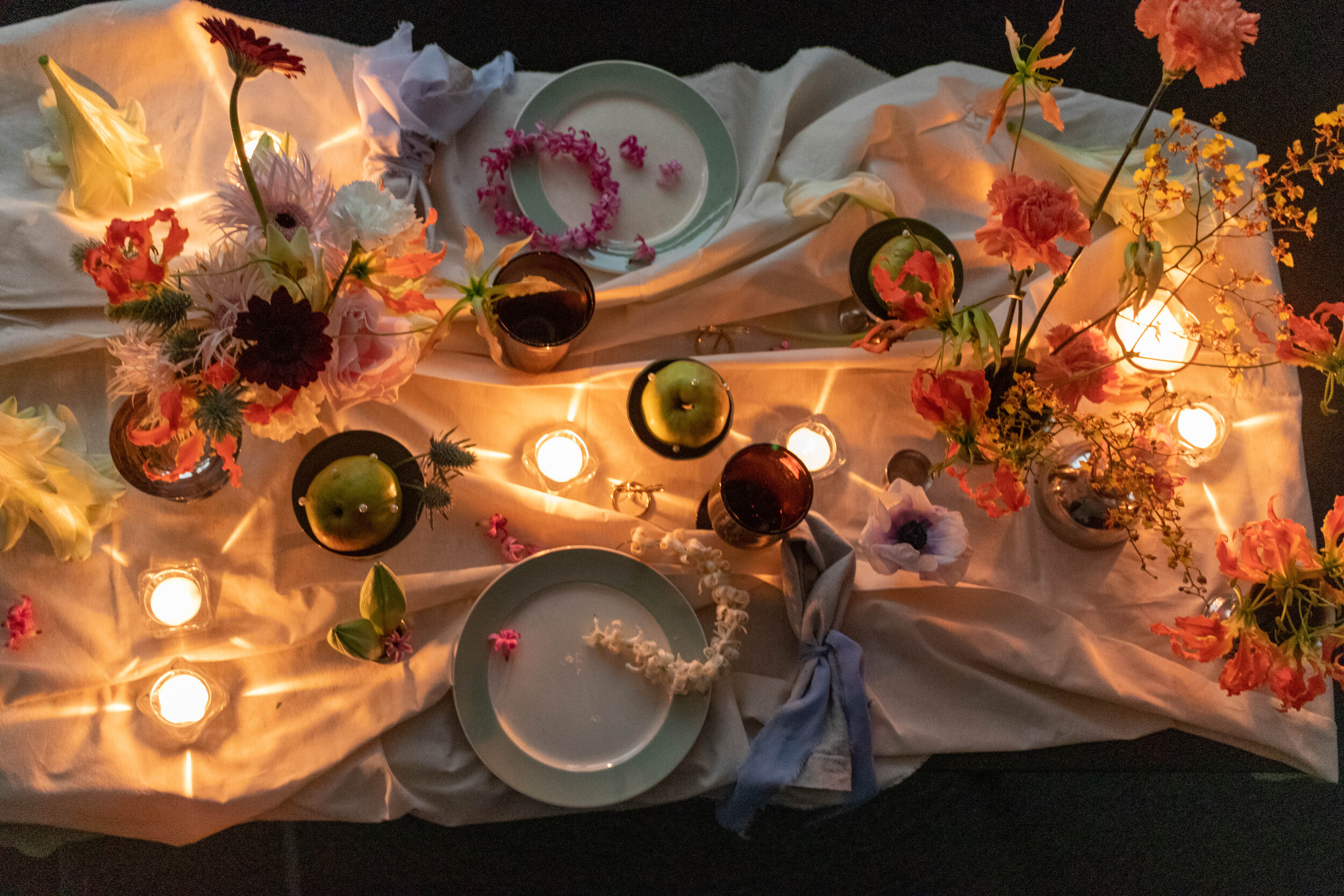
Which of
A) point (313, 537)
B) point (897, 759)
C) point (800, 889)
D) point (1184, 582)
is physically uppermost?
point (1184, 582)

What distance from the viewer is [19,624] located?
2.85 feet

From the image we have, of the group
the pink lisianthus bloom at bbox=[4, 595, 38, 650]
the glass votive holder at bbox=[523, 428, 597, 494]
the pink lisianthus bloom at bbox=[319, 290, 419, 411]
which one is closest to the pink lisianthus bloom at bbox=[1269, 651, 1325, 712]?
the glass votive holder at bbox=[523, 428, 597, 494]

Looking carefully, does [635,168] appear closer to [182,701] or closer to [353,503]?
[353,503]

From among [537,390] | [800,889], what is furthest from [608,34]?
[800,889]

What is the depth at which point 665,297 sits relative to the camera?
1.07 meters

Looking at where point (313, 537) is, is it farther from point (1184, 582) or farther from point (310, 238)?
point (1184, 582)

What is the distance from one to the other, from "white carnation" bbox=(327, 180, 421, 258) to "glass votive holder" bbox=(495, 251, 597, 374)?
0.25 metres

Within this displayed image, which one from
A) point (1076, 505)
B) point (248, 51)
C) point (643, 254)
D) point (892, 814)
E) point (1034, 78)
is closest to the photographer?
point (248, 51)

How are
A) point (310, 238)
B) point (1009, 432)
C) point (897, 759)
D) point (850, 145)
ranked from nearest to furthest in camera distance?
point (310, 238) < point (1009, 432) < point (897, 759) < point (850, 145)

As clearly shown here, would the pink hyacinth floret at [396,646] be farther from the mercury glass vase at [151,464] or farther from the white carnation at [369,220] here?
the white carnation at [369,220]

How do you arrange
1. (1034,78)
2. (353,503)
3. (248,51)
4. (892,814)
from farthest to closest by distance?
(892,814) < (353,503) < (1034,78) < (248,51)

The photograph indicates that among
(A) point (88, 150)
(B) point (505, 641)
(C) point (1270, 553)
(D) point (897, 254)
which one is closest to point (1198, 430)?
(C) point (1270, 553)

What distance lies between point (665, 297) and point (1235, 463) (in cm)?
77

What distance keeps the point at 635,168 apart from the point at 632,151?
2 cm
